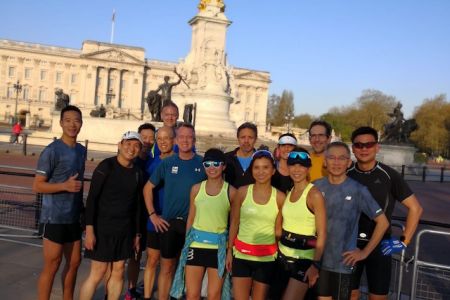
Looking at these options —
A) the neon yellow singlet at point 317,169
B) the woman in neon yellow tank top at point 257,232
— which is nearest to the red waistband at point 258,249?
the woman in neon yellow tank top at point 257,232

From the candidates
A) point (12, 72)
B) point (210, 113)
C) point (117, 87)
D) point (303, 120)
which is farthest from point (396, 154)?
point (303, 120)

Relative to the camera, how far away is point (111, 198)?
5.16m

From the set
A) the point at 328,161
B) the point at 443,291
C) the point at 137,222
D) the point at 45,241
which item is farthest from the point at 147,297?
the point at 443,291

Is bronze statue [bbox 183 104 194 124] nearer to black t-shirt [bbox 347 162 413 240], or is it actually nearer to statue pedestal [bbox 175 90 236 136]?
statue pedestal [bbox 175 90 236 136]

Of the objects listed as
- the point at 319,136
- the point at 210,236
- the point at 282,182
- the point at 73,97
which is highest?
the point at 73,97

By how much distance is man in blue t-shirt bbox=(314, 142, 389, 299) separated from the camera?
450 centimetres

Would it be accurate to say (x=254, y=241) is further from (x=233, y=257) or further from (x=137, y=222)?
(x=137, y=222)

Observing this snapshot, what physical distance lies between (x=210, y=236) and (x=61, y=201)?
1.62 metres

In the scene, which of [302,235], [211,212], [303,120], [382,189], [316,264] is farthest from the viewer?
[303,120]

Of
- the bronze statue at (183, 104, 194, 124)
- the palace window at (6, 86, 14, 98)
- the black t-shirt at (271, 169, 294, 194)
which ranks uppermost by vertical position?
the palace window at (6, 86, 14, 98)

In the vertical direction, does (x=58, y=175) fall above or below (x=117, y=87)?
below

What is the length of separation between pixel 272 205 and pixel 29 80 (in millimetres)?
117172

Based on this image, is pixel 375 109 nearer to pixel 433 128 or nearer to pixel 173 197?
pixel 433 128

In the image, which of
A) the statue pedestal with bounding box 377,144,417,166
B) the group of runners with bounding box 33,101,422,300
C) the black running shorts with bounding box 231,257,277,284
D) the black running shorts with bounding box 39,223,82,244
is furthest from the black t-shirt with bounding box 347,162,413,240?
the statue pedestal with bounding box 377,144,417,166
